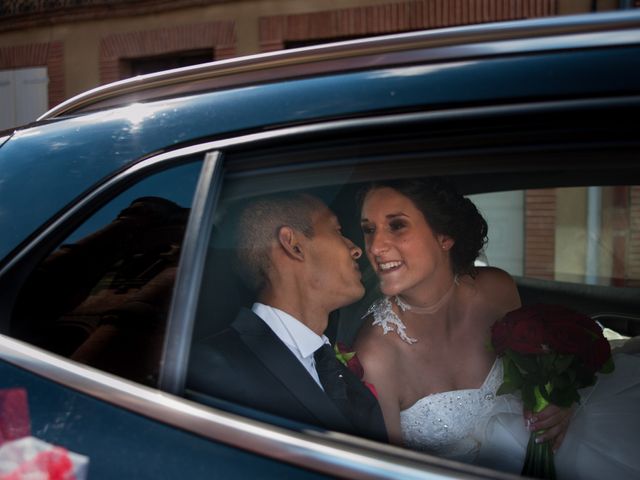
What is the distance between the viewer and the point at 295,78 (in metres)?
1.33

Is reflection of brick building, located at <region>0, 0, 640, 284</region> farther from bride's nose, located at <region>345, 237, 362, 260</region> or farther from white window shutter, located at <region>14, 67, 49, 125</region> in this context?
bride's nose, located at <region>345, 237, 362, 260</region>

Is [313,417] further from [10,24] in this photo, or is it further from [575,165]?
[10,24]

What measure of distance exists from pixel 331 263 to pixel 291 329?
0.15 metres

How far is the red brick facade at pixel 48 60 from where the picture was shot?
923cm

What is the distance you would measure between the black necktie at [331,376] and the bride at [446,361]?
8 centimetres

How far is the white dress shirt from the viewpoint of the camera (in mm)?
1414

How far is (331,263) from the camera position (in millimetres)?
1496

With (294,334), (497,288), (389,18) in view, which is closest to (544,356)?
→ (497,288)

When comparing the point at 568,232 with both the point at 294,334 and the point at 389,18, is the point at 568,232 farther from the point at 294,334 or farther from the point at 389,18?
the point at 389,18

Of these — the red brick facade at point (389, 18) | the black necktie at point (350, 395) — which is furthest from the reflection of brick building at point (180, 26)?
the black necktie at point (350, 395)

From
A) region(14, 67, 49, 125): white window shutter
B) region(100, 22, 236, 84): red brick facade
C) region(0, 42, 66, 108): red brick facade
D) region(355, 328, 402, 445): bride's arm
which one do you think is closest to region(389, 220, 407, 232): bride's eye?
region(355, 328, 402, 445): bride's arm

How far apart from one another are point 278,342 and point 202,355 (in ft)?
0.53

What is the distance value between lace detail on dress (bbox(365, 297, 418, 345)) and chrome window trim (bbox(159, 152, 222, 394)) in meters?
0.42

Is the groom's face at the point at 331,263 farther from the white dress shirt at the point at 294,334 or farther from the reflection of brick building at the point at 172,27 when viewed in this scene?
the reflection of brick building at the point at 172,27
